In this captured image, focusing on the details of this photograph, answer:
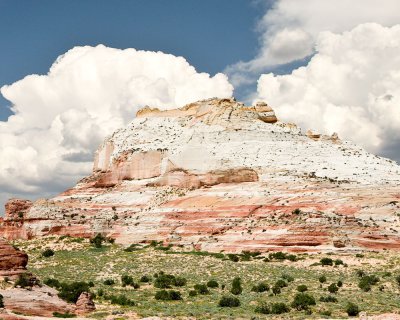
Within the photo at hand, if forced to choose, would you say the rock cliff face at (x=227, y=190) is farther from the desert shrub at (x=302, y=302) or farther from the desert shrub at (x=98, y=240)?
the desert shrub at (x=302, y=302)

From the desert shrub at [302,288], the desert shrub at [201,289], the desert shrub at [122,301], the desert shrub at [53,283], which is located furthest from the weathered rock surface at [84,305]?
the desert shrub at [302,288]

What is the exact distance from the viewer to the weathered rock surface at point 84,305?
3089 centimetres

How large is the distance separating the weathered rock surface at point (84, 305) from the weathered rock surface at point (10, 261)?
15.4 ft

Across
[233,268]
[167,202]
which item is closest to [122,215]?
[167,202]

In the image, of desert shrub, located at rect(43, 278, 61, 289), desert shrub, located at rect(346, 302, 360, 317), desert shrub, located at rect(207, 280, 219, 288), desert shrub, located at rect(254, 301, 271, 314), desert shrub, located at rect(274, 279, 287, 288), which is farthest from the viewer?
desert shrub, located at rect(43, 278, 61, 289)

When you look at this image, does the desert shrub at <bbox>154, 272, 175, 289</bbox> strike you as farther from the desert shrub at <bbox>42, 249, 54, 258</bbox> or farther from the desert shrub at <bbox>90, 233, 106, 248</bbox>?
the desert shrub at <bbox>90, 233, 106, 248</bbox>

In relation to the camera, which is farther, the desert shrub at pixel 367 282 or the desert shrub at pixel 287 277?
the desert shrub at pixel 287 277

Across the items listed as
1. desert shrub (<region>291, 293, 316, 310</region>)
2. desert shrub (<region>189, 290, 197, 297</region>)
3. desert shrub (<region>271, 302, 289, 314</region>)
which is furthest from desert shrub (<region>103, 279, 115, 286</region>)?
desert shrub (<region>291, 293, 316, 310</region>)

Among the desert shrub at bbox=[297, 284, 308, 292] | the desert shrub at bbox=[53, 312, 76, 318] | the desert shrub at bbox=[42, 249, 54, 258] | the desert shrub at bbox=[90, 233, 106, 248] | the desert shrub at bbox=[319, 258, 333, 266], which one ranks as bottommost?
the desert shrub at bbox=[53, 312, 76, 318]

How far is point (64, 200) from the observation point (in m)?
88.2

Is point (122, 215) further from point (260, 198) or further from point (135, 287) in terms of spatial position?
point (135, 287)

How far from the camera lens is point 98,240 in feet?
228

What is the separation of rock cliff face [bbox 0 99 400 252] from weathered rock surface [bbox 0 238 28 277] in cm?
3106

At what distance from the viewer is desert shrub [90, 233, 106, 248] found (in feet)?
225
